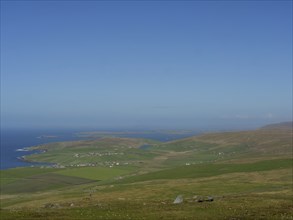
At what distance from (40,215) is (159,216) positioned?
13.9 metres

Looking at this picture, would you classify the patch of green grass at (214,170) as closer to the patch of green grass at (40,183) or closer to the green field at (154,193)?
the green field at (154,193)

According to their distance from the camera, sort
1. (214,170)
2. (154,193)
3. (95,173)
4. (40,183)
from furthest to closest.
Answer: (95,173) < (214,170) < (40,183) < (154,193)

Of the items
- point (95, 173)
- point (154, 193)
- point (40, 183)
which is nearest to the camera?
point (154, 193)

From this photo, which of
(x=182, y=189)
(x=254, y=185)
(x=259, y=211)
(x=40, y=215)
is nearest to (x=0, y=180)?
(x=182, y=189)

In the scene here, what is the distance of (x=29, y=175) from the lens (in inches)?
6890

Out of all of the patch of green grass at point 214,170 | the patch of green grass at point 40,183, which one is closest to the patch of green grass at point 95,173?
the patch of green grass at point 40,183

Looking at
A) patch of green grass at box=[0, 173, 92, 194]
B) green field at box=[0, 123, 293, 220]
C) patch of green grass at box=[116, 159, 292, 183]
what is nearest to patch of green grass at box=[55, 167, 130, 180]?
green field at box=[0, 123, 293, 220]

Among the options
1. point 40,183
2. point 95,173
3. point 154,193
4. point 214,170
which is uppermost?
point 154,193

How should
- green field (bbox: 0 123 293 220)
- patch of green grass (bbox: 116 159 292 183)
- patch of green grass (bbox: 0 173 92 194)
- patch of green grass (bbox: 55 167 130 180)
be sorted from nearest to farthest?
green field (bbox: 0 123 293 220), patch of green grass (bbox: 0 173 92 194), patch of green grass (bbox: 116 159 292 183), patch of green grass (bbox: 55 167 130 180)

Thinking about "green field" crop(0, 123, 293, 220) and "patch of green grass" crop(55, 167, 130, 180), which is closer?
"green field" crop(0, 123, 293, 220)

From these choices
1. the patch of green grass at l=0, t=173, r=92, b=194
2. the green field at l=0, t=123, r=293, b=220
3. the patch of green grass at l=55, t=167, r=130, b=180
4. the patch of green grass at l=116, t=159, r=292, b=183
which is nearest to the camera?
the green field at l=0, t=123, r=293, b=220

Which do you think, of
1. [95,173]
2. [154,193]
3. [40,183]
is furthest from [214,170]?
[40,183]

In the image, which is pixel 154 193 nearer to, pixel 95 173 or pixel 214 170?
pixel 214 170

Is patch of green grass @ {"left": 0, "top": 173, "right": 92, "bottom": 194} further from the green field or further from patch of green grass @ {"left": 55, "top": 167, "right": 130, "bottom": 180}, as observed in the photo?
patch of green grass @ {"left": 55, "top": 167, "right": 130, "bottom": 180}
